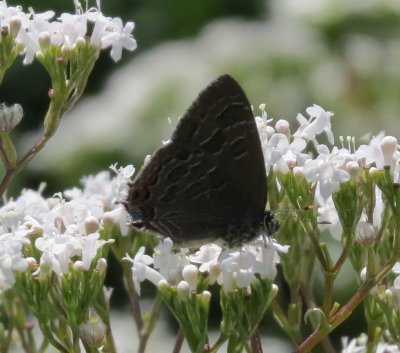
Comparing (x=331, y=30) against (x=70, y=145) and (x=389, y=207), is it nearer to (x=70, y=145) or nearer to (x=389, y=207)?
(x=70, y=145)

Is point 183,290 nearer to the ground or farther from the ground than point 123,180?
nearer to the ground

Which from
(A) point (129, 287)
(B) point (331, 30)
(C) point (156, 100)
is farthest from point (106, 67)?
(A) point (129, 287)

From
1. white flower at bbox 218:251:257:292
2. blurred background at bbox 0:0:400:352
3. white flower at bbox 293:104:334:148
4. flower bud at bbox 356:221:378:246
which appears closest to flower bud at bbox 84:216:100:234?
white flower at bbox 218:251:257:292

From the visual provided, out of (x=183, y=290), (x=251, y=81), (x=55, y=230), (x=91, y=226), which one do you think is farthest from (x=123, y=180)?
(x=251, y=81)

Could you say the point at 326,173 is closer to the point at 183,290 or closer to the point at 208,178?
the point at 208,178

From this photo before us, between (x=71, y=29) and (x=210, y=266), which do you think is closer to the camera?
(x=210, y=266)

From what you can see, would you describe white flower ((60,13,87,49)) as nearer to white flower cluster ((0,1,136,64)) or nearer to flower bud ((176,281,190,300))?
white flower cluster ((0,1,136,64))

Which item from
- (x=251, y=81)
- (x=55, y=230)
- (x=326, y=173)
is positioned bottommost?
(x=251, y=81)
